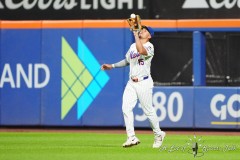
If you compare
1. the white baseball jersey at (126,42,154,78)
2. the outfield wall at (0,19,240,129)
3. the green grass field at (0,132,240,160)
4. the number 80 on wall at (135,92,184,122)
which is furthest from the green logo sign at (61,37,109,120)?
the white baseball jersey at (126,42,154,78)

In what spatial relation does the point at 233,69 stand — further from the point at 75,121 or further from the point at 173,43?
the point at 75,121

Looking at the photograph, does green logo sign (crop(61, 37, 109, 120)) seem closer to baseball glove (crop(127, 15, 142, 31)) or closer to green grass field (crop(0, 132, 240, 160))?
green grass field (crop(0, 132, 240, 160))

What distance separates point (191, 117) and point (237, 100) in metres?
0.95

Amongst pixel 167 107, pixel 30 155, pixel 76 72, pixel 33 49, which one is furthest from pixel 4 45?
pixel 30 155

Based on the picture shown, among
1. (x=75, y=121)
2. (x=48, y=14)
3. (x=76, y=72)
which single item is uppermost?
(x=48, y=14)

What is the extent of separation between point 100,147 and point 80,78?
14.7 feet

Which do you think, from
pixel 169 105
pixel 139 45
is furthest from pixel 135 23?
pixel 169 105

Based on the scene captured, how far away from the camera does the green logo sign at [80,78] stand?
1555cm

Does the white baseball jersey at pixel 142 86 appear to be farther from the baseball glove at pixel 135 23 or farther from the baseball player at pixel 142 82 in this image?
the baseball glove at pixel 135 23

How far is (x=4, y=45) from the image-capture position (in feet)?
51.9

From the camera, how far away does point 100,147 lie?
11.3m

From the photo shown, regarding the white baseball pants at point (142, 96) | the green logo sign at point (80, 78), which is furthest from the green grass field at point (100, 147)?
the green logo sign at point (80, 78)

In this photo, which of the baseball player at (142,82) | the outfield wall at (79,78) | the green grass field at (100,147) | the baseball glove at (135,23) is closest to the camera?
the green grass field at (100,147)

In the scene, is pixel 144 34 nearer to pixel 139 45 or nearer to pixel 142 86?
pixel 139 45
